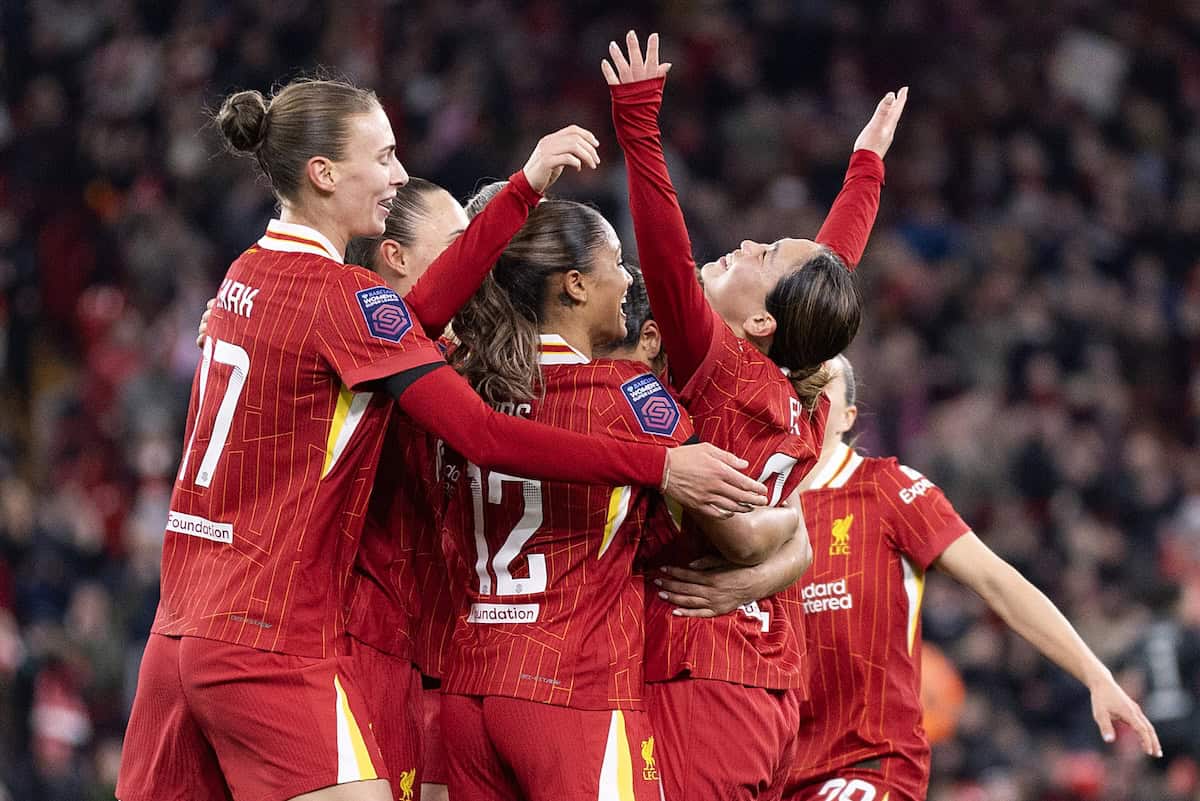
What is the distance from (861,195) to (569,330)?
1.26 metres

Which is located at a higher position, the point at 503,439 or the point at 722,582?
the point at 503,439

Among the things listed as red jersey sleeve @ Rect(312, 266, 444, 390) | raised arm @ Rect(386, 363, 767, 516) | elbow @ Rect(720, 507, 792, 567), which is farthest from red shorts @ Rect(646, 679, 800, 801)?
red jersey sleeve @ Rect(312, 266, 444, 390)

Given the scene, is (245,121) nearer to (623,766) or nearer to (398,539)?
(398,539)

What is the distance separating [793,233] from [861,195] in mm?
7358

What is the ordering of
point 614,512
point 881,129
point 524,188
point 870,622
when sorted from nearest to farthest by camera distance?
point 524,188 < point 614,512 < point 870,622 < point 881,129

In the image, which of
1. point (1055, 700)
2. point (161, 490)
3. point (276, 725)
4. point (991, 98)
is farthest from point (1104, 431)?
point (276, 725)

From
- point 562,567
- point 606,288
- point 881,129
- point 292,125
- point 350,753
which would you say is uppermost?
point 881,129

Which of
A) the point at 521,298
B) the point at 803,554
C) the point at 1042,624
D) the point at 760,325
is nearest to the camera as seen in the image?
the point at 521,298

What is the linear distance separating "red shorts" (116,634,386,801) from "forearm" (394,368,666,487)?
569mm

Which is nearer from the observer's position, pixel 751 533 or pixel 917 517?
pixel 751 533

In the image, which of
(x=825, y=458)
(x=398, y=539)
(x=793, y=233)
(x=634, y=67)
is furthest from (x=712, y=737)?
(x=793, y=233)

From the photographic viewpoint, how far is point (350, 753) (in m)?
3.41

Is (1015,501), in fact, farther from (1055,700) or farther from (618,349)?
(618,349)

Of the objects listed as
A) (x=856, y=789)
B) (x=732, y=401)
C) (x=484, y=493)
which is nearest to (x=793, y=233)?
(x=856, y=789)
